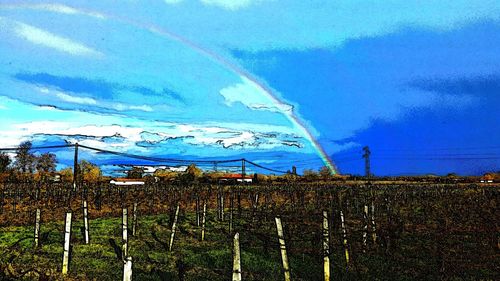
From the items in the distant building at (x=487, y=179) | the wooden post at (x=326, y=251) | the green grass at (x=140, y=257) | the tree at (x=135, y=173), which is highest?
the tree at (x=135, y=173)

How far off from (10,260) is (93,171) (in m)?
96.6

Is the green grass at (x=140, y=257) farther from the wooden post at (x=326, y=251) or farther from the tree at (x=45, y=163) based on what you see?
the tree at (x=45, y=163)

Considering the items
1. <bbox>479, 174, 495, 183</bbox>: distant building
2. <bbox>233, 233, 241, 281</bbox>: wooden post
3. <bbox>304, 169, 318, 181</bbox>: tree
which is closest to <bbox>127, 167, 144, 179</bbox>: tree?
<bbox>304, 169, 318, 181</bbox>: tree

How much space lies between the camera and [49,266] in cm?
1287

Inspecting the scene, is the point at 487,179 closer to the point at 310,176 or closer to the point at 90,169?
the point at 310,176

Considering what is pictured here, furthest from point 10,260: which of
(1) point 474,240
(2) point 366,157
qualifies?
(2) point 366,157

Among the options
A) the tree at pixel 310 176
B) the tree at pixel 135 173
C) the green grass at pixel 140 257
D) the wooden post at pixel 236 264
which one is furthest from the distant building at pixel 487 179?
the wooden post at pixel 236 264

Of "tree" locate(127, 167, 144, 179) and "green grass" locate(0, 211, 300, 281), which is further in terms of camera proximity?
"tree" locate(127, 167, 144, 179)

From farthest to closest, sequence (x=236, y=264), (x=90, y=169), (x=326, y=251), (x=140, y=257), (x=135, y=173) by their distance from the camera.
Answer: (x=90, y=169) → (x=135, y=173) → (x=140, y=257) → (x=326, y=251) → (x=236, y=264)

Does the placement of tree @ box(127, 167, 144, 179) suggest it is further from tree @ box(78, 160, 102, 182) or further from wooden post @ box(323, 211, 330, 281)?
wooden post @ box(323, 211, 330, 281)

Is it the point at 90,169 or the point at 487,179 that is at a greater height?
the point at 90,169

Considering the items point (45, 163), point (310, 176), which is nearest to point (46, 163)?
point (45, 163)

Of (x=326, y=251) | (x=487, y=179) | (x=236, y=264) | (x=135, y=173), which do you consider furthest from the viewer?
(x=135, y=173)

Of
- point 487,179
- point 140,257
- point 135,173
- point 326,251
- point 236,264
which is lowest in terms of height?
point 140,257
